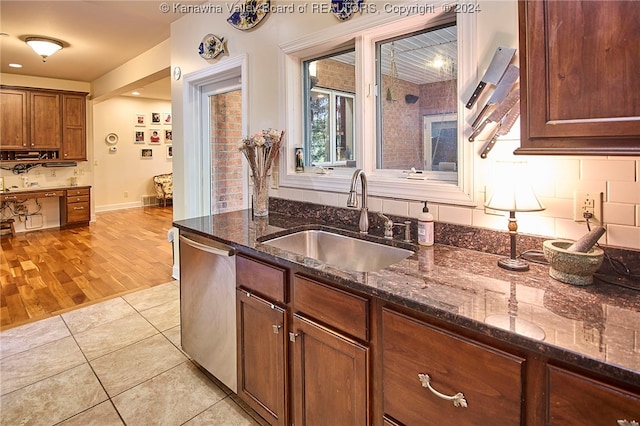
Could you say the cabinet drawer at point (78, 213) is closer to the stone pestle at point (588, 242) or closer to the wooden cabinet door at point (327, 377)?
the wooden cabinet door at point (327, 377)

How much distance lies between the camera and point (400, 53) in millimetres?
2014

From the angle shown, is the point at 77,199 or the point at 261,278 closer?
the point at 261,278

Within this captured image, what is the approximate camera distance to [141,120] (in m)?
9.07

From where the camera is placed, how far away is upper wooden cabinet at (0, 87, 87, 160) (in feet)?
19.8

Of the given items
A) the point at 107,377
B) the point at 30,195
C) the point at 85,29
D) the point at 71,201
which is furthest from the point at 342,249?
the point at 71,201

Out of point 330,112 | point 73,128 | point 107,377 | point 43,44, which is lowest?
point 107,377

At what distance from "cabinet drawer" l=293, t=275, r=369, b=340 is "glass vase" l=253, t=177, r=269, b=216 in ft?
3.40

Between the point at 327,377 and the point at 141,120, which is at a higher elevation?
the point at 141,120

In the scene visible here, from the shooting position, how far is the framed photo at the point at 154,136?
30.5 ft

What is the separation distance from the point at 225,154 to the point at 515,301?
2.92 metres

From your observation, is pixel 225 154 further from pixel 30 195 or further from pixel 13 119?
pixel 13 119

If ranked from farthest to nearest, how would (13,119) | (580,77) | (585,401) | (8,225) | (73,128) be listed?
(73,128), (8,225), (13,119), (580,77), (585,401)

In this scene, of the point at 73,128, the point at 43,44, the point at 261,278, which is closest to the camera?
the point at 261,278

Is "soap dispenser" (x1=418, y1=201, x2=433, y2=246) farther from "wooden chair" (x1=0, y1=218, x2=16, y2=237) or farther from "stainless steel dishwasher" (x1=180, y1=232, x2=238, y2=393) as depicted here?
"wooden chair" (x1=0, y1=218, x2=16, y2=237)
